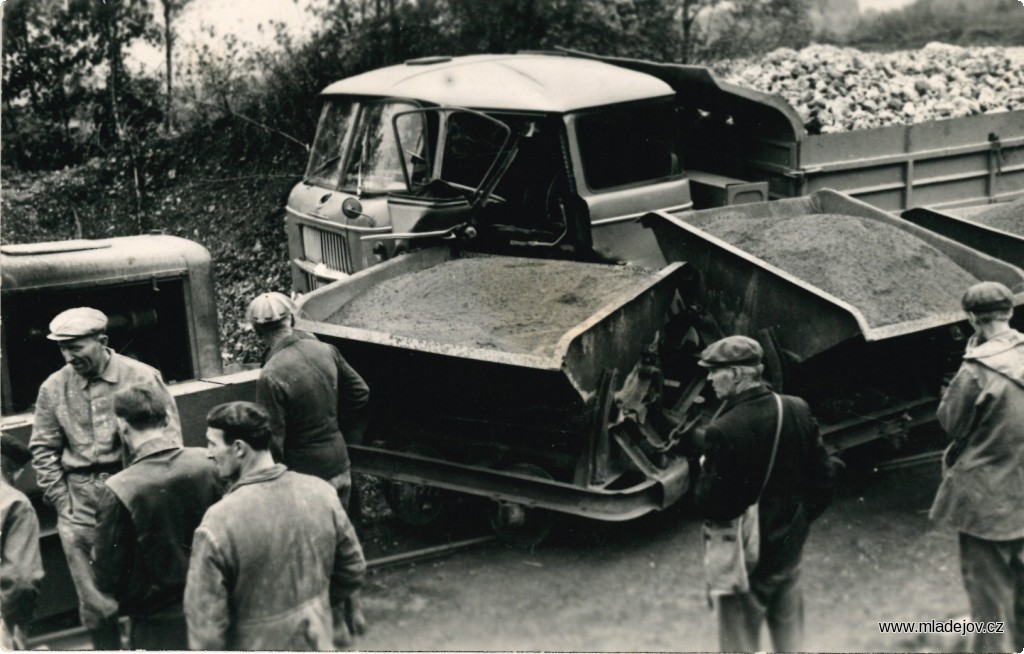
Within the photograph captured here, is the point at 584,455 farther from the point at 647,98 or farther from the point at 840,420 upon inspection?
the point at 647,98

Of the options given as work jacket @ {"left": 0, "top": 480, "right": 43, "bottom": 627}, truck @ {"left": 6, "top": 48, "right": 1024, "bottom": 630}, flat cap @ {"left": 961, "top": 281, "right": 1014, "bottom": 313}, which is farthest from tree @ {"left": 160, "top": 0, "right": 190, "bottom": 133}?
flat cap @ {"left": 961, "top": 281, "right": 1014, "bottom": 313}

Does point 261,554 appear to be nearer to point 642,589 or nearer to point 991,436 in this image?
point 642,589

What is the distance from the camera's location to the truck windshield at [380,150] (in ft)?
26.6

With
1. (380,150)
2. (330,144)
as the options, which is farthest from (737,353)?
(330,144)

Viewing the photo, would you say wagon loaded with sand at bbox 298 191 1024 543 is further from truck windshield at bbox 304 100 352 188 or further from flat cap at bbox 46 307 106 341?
truck windshield at bbox 304 100 352 188

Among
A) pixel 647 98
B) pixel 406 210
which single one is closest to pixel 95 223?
pixel 406 210

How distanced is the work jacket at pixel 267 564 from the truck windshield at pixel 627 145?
15.2ft

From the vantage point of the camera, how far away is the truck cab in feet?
25.7

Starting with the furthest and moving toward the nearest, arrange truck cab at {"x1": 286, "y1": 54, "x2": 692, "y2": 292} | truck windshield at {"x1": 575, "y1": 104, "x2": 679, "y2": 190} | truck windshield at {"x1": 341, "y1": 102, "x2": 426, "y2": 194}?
truck windshield at {"x1": 341, "y1": 102, "x2": 426, "y2": 194} < truck windshield at {"x1": 575, "y1": 104, "x2": 679, "y2": 190} < truck cab at {"x1": 286, "y1": 54, "x2": 692, "y2": 292}

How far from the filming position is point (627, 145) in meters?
8.23

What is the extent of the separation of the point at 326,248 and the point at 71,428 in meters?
3.64

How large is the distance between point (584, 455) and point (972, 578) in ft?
6.46

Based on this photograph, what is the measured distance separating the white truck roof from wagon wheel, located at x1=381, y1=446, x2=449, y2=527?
2957 millimetres

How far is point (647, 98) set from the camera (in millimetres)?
8352
